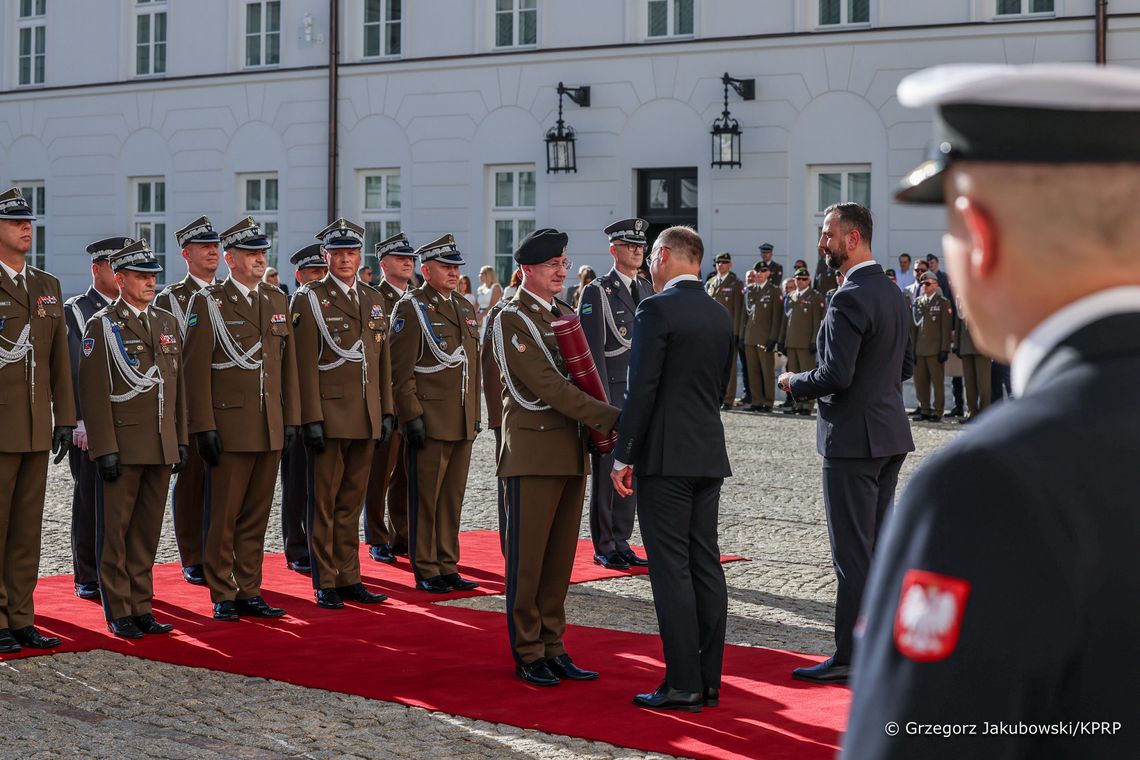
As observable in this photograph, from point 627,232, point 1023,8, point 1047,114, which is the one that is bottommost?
point 1047,114

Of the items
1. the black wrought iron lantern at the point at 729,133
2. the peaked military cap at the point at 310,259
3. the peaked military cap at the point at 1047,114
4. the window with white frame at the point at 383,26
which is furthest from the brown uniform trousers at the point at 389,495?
the window with white frame at the point at 383,26

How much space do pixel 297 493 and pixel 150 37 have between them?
19.6m

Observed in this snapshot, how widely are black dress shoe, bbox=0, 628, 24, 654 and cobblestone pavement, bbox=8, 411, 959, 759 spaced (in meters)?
0.20

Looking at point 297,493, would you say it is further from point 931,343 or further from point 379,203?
point 379,203

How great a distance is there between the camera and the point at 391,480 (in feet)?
31.3

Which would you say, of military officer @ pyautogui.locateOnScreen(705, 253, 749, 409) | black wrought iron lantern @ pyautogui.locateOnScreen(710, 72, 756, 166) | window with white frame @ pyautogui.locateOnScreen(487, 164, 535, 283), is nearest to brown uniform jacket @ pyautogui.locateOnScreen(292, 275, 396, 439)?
military officer @ pyautogui.locateOnScreen(705, 253, 749, 409)

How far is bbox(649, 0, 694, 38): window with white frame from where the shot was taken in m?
22.0

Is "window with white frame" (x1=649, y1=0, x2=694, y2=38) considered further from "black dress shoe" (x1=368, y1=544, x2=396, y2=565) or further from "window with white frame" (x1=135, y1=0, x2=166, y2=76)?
"black dress shoe" (x1=368, y1=544, x2=396, y2=565)

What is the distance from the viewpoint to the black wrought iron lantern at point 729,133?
2105 cm

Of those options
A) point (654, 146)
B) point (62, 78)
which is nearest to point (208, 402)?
point (654, 146)

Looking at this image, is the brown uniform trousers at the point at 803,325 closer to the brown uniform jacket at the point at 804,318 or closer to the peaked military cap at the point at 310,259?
the brown uniform jacket at the point at 804,318

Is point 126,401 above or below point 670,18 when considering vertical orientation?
below

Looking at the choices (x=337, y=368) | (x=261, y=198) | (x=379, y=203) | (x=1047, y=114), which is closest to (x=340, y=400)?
(x=337, y=368)

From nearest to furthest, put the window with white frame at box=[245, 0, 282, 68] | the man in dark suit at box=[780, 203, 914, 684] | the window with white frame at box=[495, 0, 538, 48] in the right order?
the man in dark suit at box=[780, 203, 914, 684] < the window with white frame at box=[495, 0, 538, 48] < the window with white frame at box=[245, 0, 282, 68]
